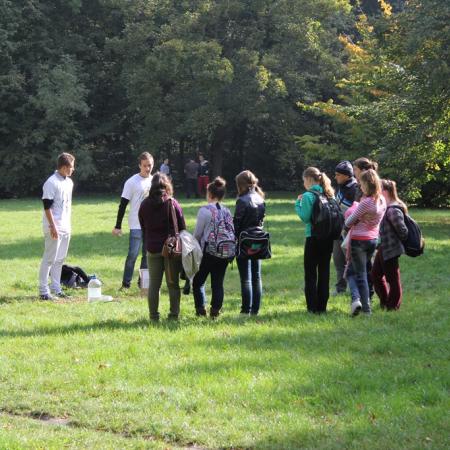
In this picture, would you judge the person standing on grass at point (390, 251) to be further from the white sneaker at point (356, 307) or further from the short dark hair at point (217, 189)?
the short dark hair at point (217, 189)

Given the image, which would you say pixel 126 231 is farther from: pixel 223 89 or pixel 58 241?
pixel 223 89

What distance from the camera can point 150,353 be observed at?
8156 millimetres

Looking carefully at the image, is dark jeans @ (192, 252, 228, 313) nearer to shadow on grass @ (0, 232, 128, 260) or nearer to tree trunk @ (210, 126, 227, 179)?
shadow on grass @ (0, 232, 128, 260)

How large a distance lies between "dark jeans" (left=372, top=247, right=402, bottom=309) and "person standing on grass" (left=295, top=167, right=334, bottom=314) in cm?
63

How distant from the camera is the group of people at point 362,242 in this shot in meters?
9.82

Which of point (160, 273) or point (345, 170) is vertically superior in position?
point (345, 170)

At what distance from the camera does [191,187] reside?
3859cm

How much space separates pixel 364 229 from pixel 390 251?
0.41 metres

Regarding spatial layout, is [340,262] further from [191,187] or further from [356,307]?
[191,187]

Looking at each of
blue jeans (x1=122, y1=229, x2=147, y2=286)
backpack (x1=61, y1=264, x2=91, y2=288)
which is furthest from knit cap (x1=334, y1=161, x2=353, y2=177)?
backpack (x1=61, y1=264, x2=91, y2=288)

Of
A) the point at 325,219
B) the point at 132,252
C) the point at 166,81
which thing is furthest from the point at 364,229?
the point at 166,81

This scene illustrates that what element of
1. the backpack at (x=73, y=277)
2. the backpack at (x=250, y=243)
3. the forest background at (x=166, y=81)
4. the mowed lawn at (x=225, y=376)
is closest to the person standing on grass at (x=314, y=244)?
the mowed lawn at (x=225, y=376)

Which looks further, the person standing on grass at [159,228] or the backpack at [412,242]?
the backpack at [412,242]

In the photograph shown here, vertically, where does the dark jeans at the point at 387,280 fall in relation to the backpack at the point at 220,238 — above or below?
below
